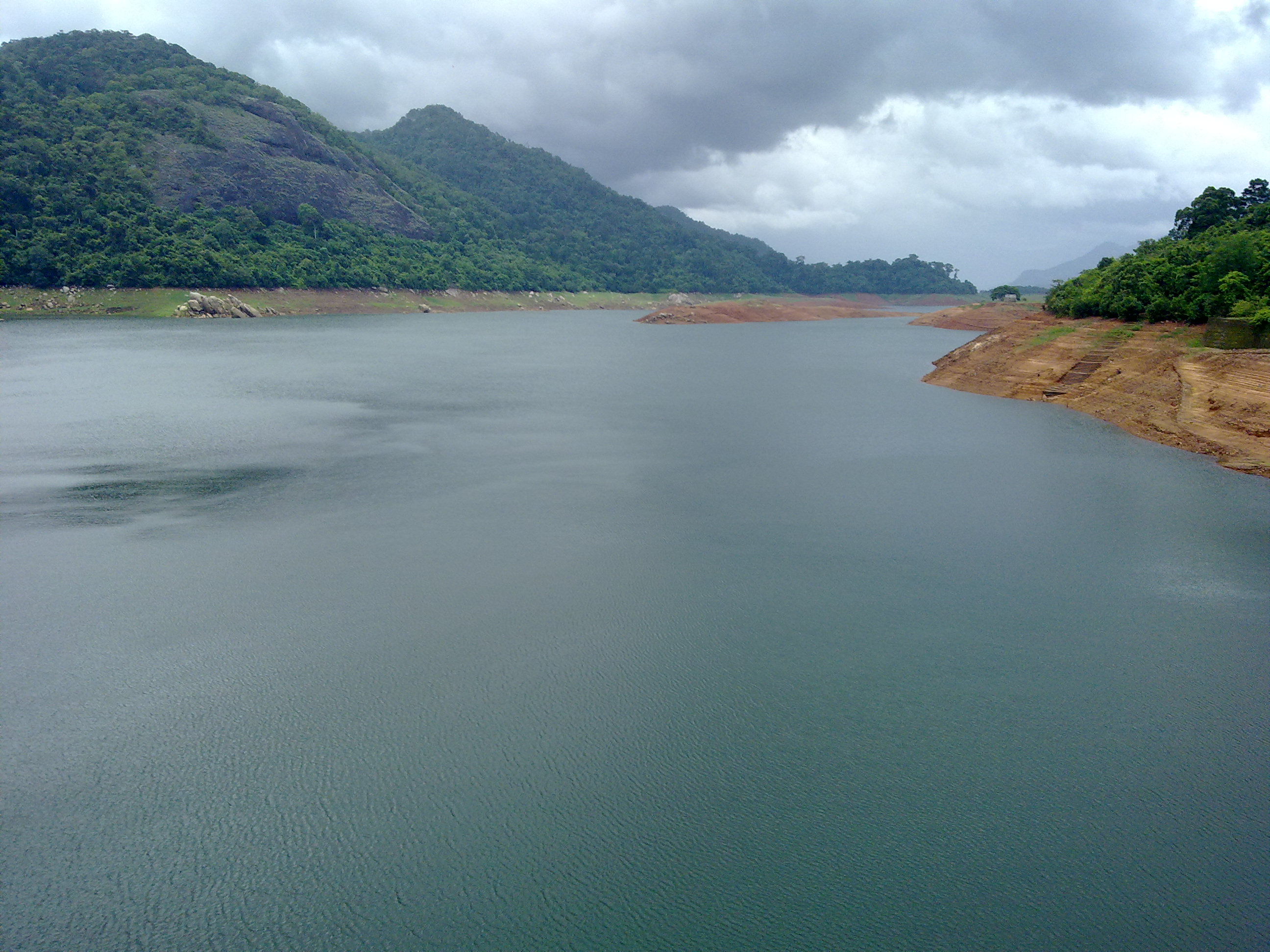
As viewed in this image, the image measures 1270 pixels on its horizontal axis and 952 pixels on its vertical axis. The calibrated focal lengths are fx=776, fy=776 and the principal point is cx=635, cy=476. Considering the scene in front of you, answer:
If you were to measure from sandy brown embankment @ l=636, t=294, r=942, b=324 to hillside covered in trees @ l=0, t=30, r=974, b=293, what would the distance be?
19476 mm

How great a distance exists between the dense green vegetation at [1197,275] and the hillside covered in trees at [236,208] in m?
71.2

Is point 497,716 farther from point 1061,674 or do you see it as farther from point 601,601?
point 1061,674

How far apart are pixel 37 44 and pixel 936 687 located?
13475 centimetres

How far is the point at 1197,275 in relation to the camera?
93.5 feet

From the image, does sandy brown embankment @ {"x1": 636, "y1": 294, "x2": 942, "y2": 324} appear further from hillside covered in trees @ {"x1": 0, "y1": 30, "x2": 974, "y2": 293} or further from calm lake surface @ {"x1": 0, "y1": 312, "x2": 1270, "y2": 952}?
calm lake surface @ {"x1": 0, "y1": 312, "x2": 1270, "y2": 952}

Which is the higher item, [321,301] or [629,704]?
[321,301]

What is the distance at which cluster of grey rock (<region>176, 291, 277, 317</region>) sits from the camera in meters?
65.7

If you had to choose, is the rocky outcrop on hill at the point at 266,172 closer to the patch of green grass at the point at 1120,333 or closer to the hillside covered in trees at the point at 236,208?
the hillside covered in trees at the point at 236,208

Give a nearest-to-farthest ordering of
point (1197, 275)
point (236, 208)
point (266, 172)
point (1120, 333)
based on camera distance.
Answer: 1. point (1197, 275)
2. point (1120, 333)
3. point (236, 208)
4. point (266, 172)

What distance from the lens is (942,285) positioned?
157 m

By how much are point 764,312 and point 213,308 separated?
6196 cm

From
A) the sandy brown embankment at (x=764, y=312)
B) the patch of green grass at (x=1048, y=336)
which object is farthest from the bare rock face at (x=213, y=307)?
the patch of green grass at (x=1048, y=336)

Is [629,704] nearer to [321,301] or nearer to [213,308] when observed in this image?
[213,308]

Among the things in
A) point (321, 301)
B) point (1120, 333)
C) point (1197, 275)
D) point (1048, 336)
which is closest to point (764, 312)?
point (321, 301)
